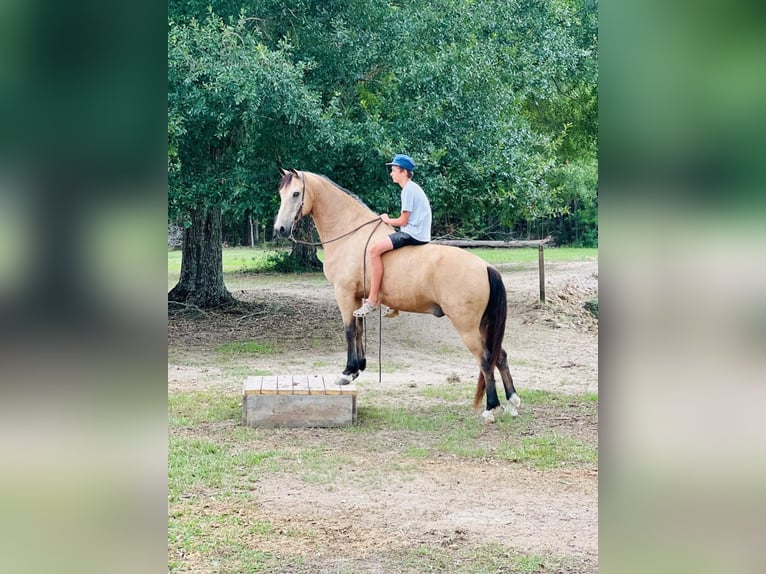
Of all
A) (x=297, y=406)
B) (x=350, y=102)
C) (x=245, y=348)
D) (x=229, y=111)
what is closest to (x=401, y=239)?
(x=297, y=406)

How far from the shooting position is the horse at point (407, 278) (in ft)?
23.8

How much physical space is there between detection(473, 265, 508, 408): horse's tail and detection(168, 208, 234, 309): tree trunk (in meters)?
6.83

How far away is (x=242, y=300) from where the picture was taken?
14.3 m

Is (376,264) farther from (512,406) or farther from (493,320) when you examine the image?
(512,406)

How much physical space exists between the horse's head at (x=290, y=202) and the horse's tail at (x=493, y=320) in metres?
1.95

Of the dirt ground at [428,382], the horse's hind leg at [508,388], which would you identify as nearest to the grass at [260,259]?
the dirt ground at [428,382]

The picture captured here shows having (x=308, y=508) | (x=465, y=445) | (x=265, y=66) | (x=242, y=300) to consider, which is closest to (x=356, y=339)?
(x=465, y=445)

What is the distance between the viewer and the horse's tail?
23.4 ft

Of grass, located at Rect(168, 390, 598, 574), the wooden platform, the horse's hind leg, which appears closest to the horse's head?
the wooden platform

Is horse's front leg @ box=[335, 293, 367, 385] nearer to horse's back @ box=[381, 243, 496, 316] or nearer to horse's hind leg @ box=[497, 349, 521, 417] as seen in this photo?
horse's back @ box=[381, 243, 496, 316]

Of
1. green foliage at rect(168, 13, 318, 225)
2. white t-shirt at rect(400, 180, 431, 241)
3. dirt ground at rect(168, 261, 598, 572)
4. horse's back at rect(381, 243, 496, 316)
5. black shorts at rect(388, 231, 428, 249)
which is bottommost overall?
dirt ground at rect(168, 261, 598, 572)
